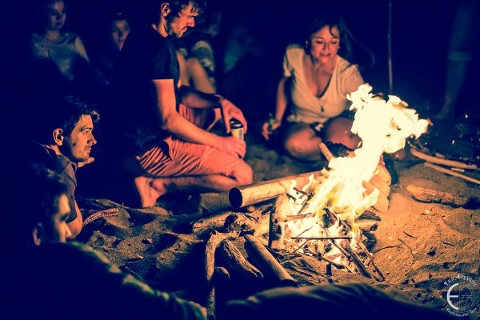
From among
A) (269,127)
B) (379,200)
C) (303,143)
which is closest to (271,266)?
(379,200)

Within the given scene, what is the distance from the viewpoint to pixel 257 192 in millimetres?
4938

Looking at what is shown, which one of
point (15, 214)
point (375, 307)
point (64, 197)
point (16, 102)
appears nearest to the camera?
point (375, 307)

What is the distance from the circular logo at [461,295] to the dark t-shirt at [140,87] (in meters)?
3.62

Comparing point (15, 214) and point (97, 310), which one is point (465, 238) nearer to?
point (97, 310)

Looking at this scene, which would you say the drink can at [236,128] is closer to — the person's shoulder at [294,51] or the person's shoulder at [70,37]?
the person's shoulder at [294,51]

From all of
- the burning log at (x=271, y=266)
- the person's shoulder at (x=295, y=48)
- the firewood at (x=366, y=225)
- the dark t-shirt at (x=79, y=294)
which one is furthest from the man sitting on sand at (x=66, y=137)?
the person's shoulder at (x=295, y=48)

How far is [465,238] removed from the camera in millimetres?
4387

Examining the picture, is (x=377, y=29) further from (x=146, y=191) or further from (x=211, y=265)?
(x=211, y=265)

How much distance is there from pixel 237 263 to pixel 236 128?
8.20 ft

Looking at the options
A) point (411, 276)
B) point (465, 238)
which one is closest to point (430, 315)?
point (411, 276)

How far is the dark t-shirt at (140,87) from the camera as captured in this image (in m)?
4.75

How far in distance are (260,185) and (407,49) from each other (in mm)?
5814

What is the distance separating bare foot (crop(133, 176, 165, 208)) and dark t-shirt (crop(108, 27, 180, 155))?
1.33 ft

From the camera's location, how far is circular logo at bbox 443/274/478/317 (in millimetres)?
3486
